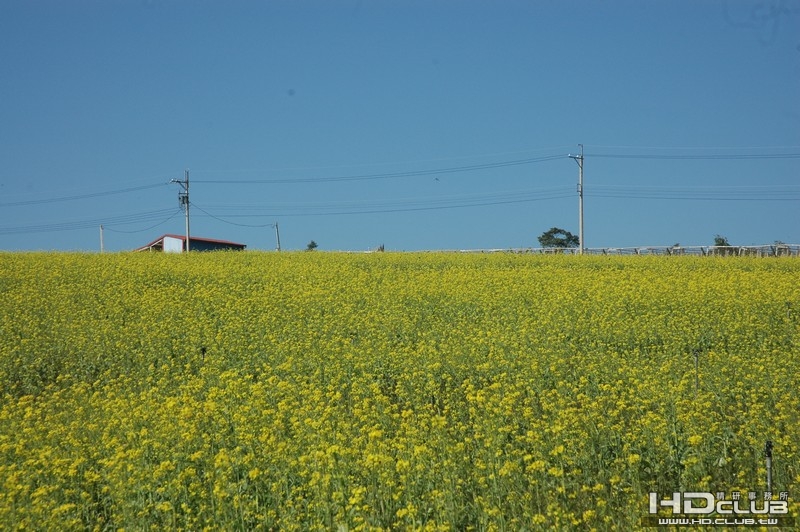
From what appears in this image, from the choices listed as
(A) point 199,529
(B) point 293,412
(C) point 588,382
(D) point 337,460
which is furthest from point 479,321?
(A) point 199,529

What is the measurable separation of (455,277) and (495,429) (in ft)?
58.3

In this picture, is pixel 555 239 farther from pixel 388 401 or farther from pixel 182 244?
pixel 388 401

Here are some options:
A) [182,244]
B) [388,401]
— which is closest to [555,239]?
[182,244]

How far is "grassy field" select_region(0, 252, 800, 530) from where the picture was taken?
8.13 meters

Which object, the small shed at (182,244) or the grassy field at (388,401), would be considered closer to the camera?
the grassy field at (388,401)

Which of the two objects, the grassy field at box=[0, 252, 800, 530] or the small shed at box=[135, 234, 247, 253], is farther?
the small shed at box=[135, 234, 247, 253]

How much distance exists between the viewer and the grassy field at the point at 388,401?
320 inches

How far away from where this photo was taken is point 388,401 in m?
12.3

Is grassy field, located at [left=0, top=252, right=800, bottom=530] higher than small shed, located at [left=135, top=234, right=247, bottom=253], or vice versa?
small shed, located at [left=135, top=234, right=247, bottom=253]

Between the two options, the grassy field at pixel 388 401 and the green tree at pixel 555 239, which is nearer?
the grassy field at pixel 388 401

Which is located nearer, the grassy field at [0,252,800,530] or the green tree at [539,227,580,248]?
the grassy field at [0,252,800,530]

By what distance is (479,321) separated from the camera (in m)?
19.0

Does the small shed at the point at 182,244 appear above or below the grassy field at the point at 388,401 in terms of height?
above

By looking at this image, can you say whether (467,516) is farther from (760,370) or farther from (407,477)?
(760,370)
